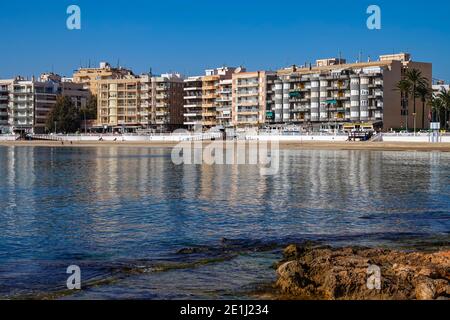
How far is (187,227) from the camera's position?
2669 centimetres

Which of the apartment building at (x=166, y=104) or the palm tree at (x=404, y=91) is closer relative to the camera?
the palm tree at (x=404, y=91)

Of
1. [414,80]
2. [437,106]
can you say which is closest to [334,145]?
[414,80]

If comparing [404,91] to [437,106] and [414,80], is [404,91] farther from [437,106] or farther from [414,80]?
[437,106]

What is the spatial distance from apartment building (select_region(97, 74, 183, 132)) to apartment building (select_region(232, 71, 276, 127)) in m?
23.9

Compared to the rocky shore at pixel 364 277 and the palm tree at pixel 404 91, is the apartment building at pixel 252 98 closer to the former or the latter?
the palm tree at pixel 404 91

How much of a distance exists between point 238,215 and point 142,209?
17.1 ft

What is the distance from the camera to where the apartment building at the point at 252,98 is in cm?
16712

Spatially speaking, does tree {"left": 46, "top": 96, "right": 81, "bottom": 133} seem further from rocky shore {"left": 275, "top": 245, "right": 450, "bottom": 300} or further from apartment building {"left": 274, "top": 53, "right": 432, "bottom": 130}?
rocky shore {"left": 275, "top": 245, "right": 450, "bottom": 300}

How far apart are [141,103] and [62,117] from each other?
2196 cm

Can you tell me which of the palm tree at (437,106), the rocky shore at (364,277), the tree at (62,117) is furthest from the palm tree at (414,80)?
the rocky shore at (364,277)

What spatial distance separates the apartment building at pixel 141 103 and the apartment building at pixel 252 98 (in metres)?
23.9

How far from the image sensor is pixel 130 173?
6131cm
